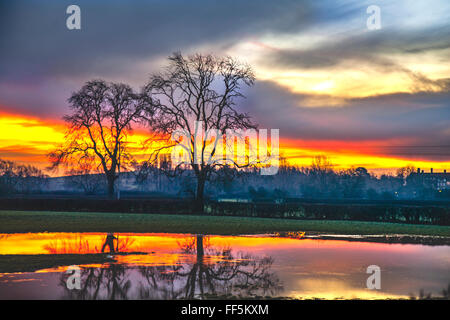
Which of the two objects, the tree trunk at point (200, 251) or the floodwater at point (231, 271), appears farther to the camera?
the tree trunk at point (200, 251)

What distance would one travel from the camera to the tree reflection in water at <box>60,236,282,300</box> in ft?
38.7

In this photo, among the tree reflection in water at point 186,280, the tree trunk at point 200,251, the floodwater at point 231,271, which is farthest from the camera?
the tree trunk at point 200,251

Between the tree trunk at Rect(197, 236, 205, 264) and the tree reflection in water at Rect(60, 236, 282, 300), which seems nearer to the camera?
the tree reflection in water at Rect(60, 236, 282, 300)

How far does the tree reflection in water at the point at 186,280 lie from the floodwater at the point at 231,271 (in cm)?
2

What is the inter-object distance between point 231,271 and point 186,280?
196 cm

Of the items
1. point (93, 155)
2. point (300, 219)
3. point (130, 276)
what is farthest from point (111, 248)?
point (93, 155)

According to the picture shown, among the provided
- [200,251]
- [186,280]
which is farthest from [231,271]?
[200,251]

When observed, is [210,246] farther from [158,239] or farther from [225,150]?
[225,150]

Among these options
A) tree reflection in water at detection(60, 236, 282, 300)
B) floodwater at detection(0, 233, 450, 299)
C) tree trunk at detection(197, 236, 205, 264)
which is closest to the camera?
tree reflection in water at detection(60, 236, 282, 300)

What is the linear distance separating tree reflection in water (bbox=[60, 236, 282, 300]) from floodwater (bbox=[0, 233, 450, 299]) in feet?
Answer: 0.07

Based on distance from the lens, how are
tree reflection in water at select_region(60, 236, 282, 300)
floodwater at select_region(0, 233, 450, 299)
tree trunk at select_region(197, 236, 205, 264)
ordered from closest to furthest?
tree reflection in water at select_region(60, 236, 282, 300), floodwater at select_region(0, 233, 450, 299), tree trunk at select_region(197, 236, 205, 264)

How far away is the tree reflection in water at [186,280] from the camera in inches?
464

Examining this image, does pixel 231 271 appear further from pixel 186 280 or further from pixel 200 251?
pixel 200 251

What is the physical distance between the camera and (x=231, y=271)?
1509 centimetres
